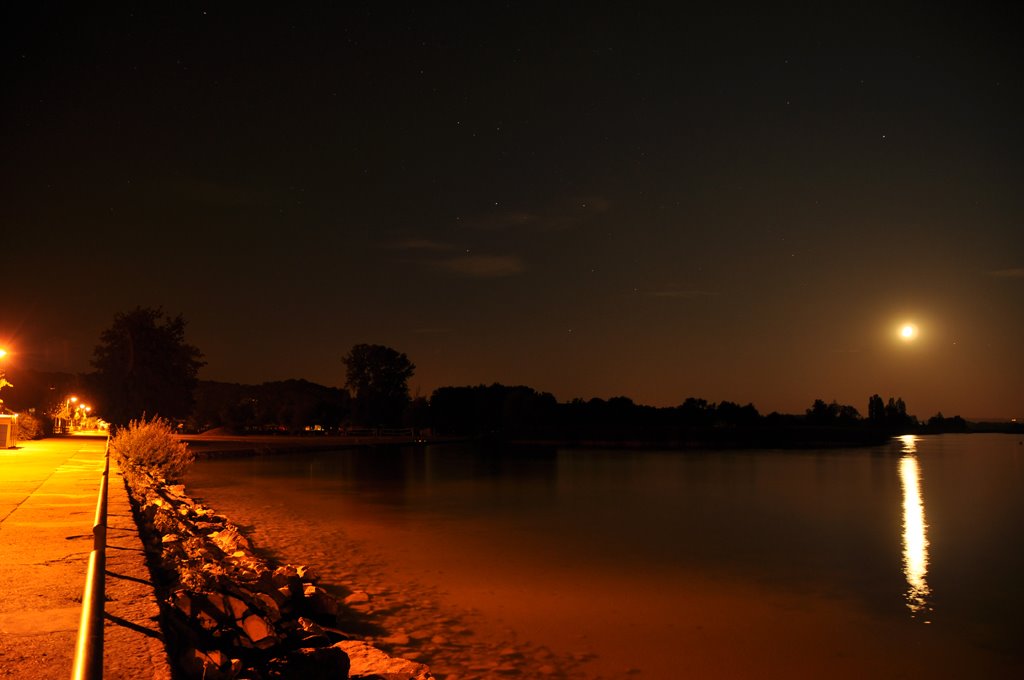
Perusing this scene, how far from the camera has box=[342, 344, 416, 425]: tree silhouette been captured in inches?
4582

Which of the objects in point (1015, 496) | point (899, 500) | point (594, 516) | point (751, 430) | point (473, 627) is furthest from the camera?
point (751, 430)

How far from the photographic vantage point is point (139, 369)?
45.3 metres

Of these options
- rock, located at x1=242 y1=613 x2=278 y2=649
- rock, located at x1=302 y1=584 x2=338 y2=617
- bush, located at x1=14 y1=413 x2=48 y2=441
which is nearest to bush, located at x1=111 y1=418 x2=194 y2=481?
bush, located at x1=14 y1=413 x2=48 y2=441

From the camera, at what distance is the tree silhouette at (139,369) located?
45.1 meters

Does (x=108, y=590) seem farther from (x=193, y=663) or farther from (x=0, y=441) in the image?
(x=0, y=441)

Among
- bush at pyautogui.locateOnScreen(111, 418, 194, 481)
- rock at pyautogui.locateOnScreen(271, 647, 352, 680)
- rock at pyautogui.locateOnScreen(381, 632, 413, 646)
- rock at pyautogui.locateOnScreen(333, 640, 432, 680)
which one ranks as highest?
bush at pyautogui.locateOnScreen(111, 418, 194, 481)

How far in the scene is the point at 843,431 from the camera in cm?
12631

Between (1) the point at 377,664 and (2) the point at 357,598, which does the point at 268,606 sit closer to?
(1) the point at 377,664

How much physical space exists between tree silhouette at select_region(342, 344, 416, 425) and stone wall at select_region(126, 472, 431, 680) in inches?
4109

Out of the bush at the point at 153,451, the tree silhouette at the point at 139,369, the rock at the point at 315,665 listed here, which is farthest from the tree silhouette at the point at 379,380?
the rock at the point at 315,665

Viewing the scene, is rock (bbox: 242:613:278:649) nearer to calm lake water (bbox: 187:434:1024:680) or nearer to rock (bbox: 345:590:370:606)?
calm lake water (bbox: 187:434:1024:680)

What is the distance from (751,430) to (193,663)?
109m

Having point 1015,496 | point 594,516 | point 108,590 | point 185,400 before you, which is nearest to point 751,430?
point 1015,496

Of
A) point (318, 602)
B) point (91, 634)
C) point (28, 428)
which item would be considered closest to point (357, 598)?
point (318, 602)
